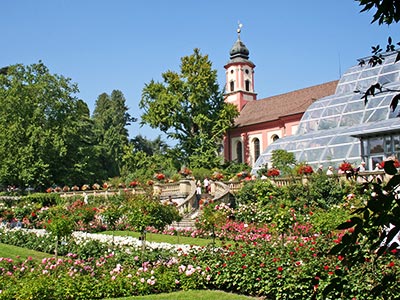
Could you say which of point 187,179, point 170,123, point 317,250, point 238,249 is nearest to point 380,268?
point 317,250

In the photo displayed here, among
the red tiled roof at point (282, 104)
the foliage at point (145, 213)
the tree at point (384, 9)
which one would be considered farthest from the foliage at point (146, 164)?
the tree at point (384, 9)

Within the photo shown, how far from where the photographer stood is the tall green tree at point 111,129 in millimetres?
53531

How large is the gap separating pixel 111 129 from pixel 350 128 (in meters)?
32.2

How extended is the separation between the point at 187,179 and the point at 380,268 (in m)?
20.7

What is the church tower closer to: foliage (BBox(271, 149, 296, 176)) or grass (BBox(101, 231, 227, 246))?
foliage (BBox(271, 149, 296, 176))

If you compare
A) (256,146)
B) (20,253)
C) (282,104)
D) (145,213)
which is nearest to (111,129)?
(256,146)

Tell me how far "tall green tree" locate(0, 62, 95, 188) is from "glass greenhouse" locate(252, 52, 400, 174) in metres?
18.4

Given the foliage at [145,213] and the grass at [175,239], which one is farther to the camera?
the grass at [175,239]

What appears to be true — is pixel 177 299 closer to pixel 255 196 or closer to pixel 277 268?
pixel 277 268

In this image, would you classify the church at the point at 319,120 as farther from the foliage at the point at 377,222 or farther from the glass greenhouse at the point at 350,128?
the foliage at the point at 377,222

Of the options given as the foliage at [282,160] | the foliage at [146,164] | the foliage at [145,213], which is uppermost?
the foliage at [146,164]

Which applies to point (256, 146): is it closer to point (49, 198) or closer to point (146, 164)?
point (146, 164)

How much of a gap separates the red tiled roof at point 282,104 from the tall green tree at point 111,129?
14.2 metres

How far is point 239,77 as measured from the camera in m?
53.7
